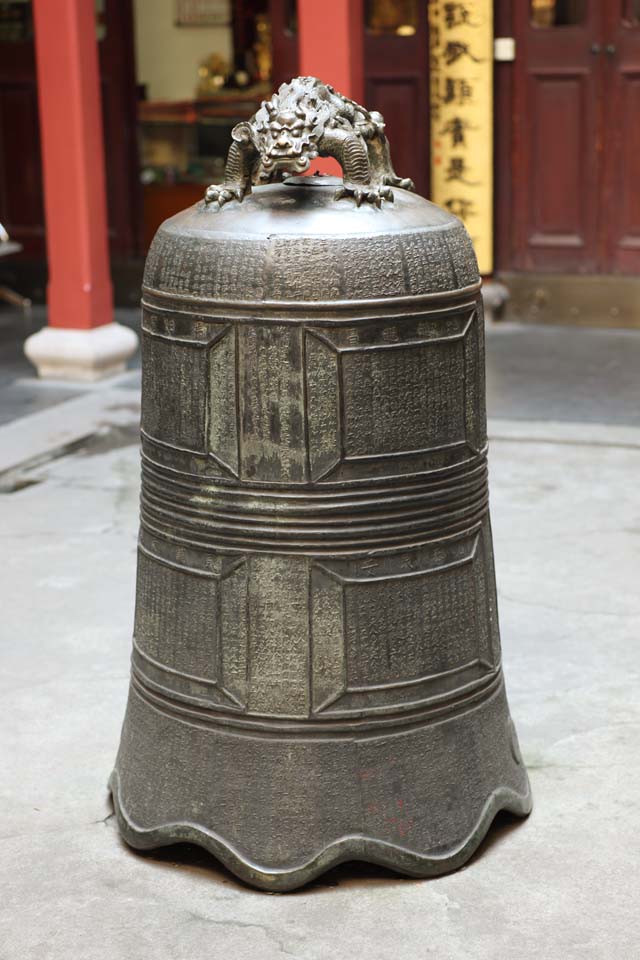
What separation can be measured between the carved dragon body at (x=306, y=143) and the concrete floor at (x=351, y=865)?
4.84 ft

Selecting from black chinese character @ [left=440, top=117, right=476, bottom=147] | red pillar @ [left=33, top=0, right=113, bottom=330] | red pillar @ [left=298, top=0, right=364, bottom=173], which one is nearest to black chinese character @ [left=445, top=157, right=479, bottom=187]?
black chinese character @ [left=440, top=117, right=476, bottom=147]

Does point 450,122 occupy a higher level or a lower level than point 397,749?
higher

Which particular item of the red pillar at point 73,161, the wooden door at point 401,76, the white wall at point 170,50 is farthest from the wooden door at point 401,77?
the white wall at point 170,50

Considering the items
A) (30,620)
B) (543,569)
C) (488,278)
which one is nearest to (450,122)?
(488,278)

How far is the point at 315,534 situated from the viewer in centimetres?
296

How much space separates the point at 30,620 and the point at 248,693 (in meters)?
1.78

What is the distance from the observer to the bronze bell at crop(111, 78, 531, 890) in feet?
9.57

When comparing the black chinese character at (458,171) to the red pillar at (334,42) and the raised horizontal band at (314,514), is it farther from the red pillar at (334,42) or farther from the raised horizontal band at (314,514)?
the raised horizontal band at (314,514)

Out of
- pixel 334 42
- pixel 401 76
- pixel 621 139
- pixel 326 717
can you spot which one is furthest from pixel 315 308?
pixel 401 76

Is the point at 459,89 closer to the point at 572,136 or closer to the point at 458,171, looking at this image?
the point at 458,171

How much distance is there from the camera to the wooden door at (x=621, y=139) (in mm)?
8758

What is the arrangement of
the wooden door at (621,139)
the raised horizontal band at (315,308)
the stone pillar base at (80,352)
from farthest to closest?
1. the wooden door at (621,139)
2. the stone pillar base at (80,352)
3. the raised horizontal band at (315,308)

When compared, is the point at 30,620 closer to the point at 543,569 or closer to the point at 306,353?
the point at 543,569

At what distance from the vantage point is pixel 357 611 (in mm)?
3014
